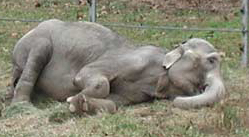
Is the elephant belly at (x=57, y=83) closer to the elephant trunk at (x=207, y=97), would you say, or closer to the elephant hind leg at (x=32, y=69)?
the elephant hind leg at (x=32, y=69)

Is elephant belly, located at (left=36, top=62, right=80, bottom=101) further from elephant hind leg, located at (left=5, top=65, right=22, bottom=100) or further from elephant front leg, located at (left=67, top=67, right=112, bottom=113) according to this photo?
elephant hind leg, located at (left=5, top=65, right=22, bottom=100)

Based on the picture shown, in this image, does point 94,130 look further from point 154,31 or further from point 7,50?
point 154,31

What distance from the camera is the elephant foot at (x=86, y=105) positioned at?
6438 millimetres

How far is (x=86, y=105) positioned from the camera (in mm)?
6445

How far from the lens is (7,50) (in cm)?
1072

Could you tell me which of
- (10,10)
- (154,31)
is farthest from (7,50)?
(10,10)

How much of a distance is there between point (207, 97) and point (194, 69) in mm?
454

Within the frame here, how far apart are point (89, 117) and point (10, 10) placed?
8.72 meters

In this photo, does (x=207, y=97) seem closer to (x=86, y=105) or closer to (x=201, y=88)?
(x=201, y=88)

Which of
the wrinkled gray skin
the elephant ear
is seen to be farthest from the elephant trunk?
the elephant ear

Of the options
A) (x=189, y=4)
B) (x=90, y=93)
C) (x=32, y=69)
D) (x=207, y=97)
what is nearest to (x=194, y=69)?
(x=207, y=97)

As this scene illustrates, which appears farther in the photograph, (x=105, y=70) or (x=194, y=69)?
(x=105, y=70)

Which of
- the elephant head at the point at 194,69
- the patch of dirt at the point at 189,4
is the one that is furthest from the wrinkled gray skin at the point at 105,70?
the patch of dirt at the point at 189,4

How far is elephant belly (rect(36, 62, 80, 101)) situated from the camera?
728 cm
